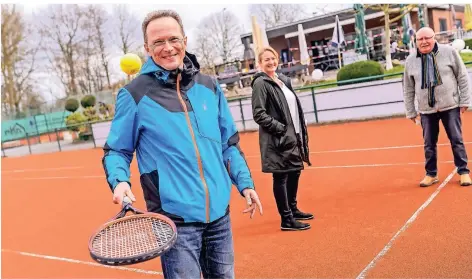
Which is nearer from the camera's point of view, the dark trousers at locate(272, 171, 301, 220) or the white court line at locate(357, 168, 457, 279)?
the white court line at locate(357, 168, 457, 279)

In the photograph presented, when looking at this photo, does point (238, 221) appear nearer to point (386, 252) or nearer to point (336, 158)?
point (386, 252)

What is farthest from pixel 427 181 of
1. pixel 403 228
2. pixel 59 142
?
pixel 59 142

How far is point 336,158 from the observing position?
9070mm

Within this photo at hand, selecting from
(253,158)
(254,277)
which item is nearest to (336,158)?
(253,158)

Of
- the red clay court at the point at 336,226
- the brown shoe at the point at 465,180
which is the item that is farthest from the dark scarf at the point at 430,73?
the red clay court at the point at 336,226

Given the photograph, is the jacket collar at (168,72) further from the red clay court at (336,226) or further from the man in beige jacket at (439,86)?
the man in beige jacket at (439,86)

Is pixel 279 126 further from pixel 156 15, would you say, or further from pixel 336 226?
pixel 156 15

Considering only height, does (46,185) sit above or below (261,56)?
below

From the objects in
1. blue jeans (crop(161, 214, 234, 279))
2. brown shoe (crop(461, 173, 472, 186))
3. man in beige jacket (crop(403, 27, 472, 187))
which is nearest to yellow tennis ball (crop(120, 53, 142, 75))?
man in beige jacket (crop(403, 27, 472, 187))

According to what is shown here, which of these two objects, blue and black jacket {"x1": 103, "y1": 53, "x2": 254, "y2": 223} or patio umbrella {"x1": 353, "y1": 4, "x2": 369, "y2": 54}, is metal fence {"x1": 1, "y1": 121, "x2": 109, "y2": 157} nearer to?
patio umbrella {"x1": 353, "y1": 4, "x2": 369, "y2": 54}

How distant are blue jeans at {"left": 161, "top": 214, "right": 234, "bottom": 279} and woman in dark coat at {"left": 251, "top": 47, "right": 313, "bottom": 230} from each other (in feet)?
7.72

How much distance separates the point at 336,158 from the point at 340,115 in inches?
217

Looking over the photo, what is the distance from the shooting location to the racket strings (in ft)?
6.54

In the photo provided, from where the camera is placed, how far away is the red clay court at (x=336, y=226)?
3.84 m
